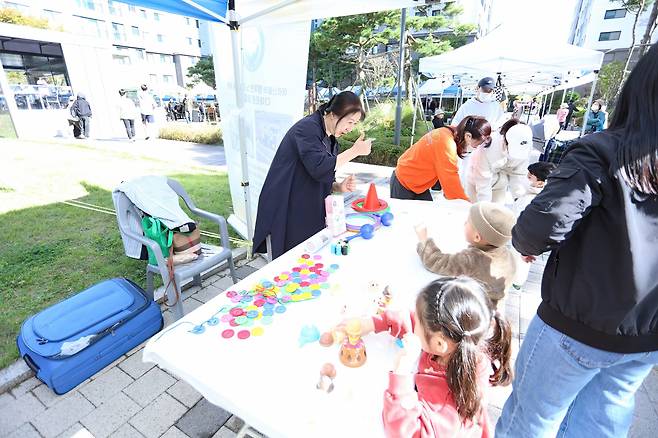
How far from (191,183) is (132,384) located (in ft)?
13.6

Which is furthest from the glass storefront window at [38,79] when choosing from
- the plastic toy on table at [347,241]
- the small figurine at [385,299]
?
the small figurine at [385,299]

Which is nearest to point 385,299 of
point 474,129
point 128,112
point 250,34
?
point 474,129

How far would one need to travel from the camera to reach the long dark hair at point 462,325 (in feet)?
2.69

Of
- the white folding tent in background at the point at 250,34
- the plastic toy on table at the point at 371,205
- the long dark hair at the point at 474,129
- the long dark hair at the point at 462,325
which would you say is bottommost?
the plastic toy on table at the point at 371,205

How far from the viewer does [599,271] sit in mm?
909

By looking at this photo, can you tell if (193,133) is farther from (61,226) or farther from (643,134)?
(643,134)

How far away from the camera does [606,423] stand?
1.13 metres

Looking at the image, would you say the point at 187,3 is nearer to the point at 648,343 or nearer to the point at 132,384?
the point at 132,384

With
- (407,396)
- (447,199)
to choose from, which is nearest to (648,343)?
(407,396)

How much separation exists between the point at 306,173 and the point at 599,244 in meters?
1.49

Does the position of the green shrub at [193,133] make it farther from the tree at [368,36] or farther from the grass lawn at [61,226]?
the tree at [368,36]

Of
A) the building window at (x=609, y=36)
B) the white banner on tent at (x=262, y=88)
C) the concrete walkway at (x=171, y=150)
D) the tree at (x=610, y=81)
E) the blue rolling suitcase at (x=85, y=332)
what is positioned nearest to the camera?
the blue rolling suitcase at (x=85, y=332)

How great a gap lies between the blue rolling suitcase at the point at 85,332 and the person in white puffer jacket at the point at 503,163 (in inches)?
111

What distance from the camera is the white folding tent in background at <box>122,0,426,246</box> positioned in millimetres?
2242
